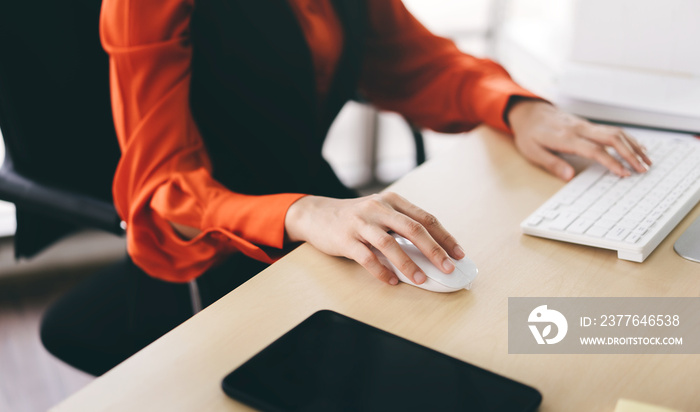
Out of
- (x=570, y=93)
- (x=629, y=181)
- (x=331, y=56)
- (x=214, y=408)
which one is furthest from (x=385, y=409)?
(x=570, y=93)

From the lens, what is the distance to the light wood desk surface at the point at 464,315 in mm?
542

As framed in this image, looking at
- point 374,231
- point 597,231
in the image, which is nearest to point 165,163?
point 374,231

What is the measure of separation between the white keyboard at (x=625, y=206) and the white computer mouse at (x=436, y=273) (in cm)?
14

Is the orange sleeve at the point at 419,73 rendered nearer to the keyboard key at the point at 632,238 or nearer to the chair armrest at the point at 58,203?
the keyboard key at the point at 632,238

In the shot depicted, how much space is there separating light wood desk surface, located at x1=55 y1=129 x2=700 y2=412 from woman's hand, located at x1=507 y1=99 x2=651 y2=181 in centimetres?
11

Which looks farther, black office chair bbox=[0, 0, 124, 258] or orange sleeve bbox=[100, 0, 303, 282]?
black office chair bbox=[0, 0, 124, 258]

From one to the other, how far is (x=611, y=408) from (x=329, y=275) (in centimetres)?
31

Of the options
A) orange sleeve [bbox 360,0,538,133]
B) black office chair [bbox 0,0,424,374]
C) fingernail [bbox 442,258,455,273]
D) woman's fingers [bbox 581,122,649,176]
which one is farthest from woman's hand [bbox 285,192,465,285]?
orange sleeve [bbox 360,0,538,133]

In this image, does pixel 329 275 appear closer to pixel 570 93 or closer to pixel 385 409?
pixel 385 409

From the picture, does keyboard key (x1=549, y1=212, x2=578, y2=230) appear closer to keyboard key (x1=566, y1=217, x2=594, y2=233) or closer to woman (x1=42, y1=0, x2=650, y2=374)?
keyboard key (x1=566, y1=217, x2=594, y2=233)

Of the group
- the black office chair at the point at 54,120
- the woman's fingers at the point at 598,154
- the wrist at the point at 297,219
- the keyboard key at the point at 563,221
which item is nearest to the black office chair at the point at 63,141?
the black office chair at the point at 54,120

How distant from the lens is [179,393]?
540 millimetres

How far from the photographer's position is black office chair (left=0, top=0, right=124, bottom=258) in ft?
3.13

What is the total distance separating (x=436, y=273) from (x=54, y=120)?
68 centimetres
